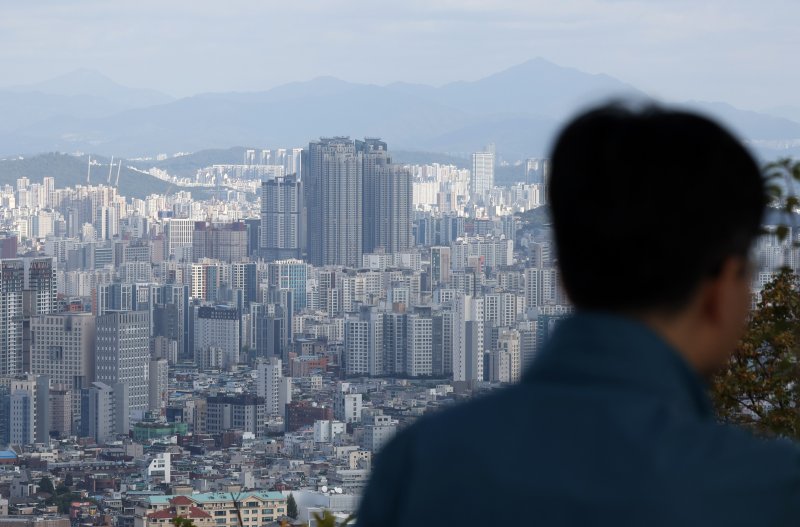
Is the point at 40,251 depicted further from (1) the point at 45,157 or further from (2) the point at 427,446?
(2) the point at 427,446

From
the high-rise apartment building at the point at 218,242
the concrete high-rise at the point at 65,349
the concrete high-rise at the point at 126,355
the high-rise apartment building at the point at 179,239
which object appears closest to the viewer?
the concrete high-rise at the point at 126,355

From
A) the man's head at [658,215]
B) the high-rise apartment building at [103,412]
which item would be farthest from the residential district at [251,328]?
the man's head at [658,215]

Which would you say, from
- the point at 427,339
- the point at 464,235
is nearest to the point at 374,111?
the point at 464,235

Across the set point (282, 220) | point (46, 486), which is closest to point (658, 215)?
point (46, 486)

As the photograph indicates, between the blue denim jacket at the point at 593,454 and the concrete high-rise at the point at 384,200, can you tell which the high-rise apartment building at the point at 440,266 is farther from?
the blue denim jacket at the point at 593,454

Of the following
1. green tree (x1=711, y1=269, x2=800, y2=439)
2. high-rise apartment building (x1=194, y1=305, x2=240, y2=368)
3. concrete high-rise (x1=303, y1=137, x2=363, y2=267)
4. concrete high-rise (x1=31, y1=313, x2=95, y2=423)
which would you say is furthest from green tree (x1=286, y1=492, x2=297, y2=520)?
concrete high-rise (x1=303, y1=137, x2=363, y2=267)

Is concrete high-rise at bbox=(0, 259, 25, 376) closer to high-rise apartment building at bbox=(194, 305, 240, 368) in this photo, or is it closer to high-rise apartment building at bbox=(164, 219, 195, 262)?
high-rise apartment building at bbox=(194, 305, 240, 368)
